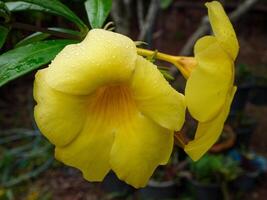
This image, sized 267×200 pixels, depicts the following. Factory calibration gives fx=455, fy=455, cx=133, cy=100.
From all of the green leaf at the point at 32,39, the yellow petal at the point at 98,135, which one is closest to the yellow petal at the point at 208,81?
the yellow petal at the point at 98,135

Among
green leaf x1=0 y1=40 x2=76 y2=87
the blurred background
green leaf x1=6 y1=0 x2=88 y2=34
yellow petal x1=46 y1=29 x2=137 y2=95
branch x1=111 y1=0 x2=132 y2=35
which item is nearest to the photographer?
yellow petal x1=46 y1=29 x2=137 y2=95

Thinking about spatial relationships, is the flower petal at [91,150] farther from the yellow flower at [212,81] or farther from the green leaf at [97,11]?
the green leaf at [97,11]

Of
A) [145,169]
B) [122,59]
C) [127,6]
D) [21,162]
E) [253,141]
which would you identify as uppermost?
[122,59]

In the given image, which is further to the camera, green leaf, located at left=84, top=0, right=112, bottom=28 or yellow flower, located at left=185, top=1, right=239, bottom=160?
green leaf, located at left=84, top=0, right=112, bottom=28

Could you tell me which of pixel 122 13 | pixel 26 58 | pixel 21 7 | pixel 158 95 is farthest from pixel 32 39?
pixel 122 13

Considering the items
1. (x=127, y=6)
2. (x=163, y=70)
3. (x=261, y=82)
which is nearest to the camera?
(x=163, y=70)

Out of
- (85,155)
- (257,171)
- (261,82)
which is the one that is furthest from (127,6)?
(261,82)

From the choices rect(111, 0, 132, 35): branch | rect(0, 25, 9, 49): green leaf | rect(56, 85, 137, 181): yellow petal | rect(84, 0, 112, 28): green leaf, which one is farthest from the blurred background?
rect(56, 85, 137, 181): yellow petal

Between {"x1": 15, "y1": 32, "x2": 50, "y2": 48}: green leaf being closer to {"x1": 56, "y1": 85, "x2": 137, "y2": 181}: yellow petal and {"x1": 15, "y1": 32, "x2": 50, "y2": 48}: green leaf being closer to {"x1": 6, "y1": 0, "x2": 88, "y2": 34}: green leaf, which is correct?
{"x1": 6, "y1": 0, "x2": 88, "y2": 34}: green leaf

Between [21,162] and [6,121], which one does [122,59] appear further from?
[6,121]
